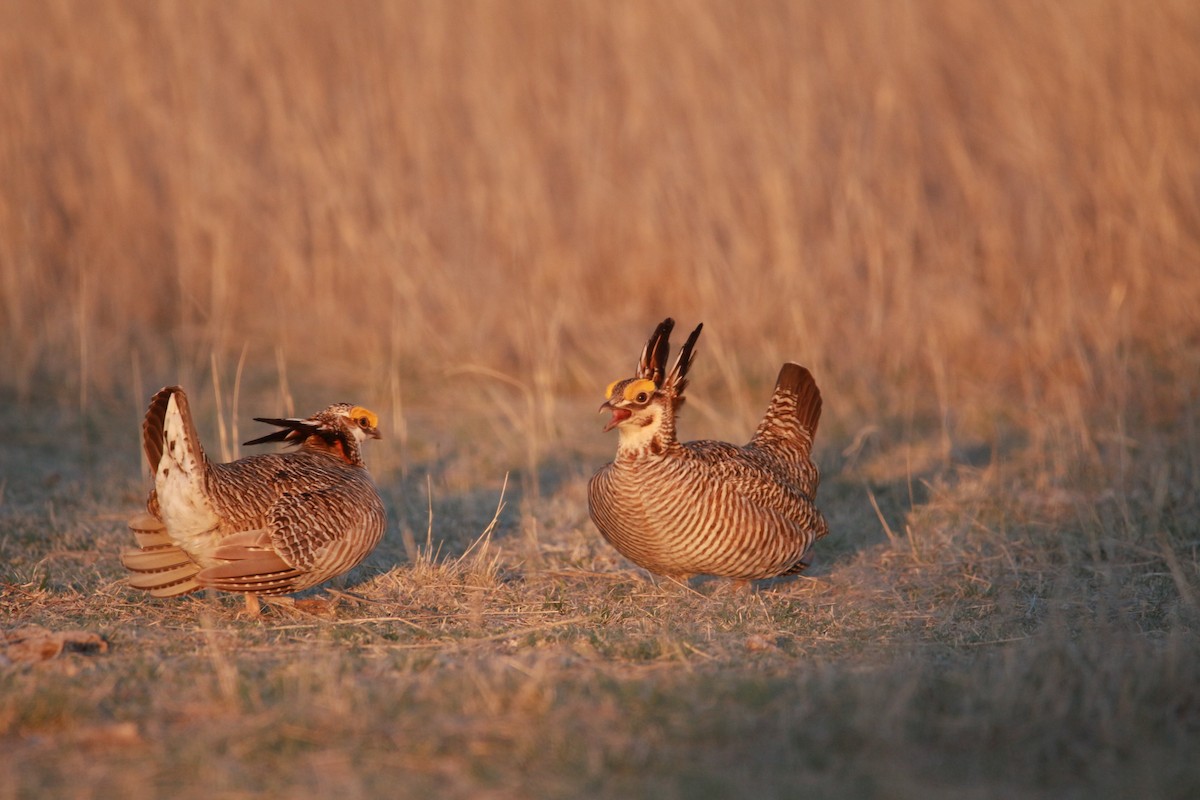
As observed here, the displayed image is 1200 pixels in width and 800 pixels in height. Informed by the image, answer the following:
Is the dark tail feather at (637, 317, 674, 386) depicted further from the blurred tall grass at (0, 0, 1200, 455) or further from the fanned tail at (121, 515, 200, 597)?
the blurred tall grass at (0, 0, 1200, 455)

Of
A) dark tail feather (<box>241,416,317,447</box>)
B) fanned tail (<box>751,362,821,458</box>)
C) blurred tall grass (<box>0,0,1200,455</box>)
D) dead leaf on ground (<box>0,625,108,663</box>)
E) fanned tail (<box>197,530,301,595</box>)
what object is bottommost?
dead leaf on ground (<box>0,625,108,663</box>)

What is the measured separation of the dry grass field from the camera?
6.45m

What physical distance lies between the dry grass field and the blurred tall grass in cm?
3

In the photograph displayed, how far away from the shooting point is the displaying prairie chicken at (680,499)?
5.36m

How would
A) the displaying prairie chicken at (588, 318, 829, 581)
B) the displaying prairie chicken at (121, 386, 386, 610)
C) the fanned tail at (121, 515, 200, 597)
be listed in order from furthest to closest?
the displaying prairie chicken at (588, 318, 829, 581) → the fanned tail at (121, 515, 200, 597) → the displaying prairie chicken at (121, 386, 386, 610)

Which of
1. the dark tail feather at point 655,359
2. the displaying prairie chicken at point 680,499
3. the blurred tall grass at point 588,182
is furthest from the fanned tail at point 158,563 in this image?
the blurred tall grass at point 588,182

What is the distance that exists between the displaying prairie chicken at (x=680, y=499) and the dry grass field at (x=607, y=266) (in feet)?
0.71

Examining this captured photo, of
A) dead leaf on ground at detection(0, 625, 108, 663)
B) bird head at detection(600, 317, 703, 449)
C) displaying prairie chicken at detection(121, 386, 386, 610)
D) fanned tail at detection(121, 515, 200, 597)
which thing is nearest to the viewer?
dead leaf on ground at detection(0, 625, 108, 663)

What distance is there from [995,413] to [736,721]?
17.7 feet

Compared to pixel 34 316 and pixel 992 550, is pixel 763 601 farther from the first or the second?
pixel 34 316

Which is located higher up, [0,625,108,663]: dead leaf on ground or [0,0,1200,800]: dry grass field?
[0,0,1200,800]: dry grass field

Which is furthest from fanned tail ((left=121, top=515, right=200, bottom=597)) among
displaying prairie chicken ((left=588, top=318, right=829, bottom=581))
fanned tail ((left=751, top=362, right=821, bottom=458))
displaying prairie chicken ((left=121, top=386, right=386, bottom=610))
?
fanned tail ((left=751, top=362, right=821, bottom=458))

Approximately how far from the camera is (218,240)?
31.3 ft

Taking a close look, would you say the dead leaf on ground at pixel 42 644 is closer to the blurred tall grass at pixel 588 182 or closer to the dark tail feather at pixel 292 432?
the dark tail feather at pixel 292 432
